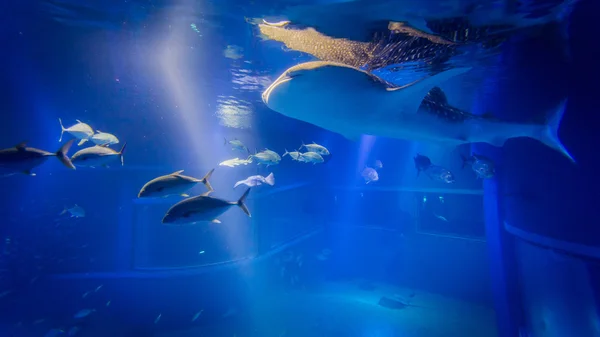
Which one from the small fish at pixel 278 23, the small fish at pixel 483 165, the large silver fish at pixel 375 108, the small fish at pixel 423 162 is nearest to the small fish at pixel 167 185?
the large silver fish at pixel 375 108

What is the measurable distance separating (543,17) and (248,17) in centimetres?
614

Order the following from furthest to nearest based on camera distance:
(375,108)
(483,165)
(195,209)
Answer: (483,165) < (195,209) < (375,108)

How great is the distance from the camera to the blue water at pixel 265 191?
17.6ft

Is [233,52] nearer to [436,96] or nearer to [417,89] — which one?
[436,96]

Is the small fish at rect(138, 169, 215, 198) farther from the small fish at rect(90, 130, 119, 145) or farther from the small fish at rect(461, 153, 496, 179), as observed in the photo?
the small fish at rect(461, 153, 496, 179)

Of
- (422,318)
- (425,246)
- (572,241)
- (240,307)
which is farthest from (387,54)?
(425,246)

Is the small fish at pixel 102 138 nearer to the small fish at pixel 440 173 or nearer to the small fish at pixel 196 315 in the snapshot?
the small fish at pixel 196 315

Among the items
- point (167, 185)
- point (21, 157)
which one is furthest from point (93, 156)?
point (167, 185)

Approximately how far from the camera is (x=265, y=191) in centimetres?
1534

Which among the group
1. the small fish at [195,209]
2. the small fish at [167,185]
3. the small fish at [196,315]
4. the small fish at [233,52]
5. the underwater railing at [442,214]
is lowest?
the small fish at [196,315]

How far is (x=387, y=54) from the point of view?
7.25 m

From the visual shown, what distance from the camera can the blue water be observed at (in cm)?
535

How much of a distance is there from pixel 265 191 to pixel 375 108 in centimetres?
1190

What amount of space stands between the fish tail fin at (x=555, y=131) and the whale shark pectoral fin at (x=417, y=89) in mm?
2296
